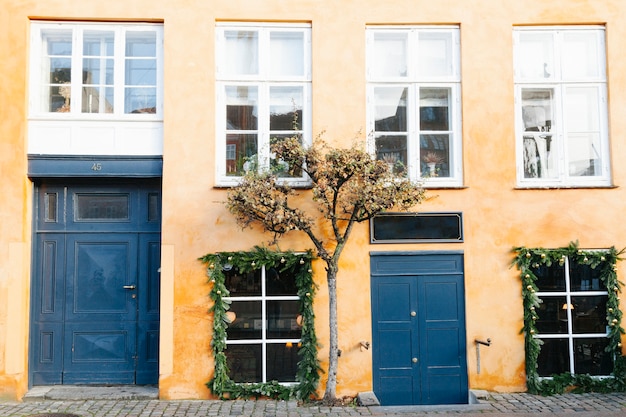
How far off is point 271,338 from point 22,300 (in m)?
3.42

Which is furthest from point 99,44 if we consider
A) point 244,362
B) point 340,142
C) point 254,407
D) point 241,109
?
point 254,407

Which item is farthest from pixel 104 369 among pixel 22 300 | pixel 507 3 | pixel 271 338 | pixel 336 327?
pixel 507 3

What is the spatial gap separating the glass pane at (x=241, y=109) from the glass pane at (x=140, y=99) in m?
1.07

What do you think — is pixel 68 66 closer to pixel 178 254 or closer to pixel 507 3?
pixel 178 254

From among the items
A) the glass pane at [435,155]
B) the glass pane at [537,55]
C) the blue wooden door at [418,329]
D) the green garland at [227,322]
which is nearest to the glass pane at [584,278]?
the blue wooden door at [418,329]

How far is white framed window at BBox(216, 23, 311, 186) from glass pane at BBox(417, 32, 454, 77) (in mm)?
1637

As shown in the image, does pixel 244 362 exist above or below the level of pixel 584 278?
below

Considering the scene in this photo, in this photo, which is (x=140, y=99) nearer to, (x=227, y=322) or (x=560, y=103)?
(x=227, y=322)

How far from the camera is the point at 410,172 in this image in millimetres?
9609

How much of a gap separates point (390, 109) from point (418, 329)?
316 centimetres

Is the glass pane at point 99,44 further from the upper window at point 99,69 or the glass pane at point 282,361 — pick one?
the glass pane at point 282,361

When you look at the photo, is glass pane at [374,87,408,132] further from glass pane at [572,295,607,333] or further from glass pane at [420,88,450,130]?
glass pane at [572,295,607,333]

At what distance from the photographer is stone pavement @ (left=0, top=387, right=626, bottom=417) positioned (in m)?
8.32

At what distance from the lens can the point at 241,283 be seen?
9344 millimetres
